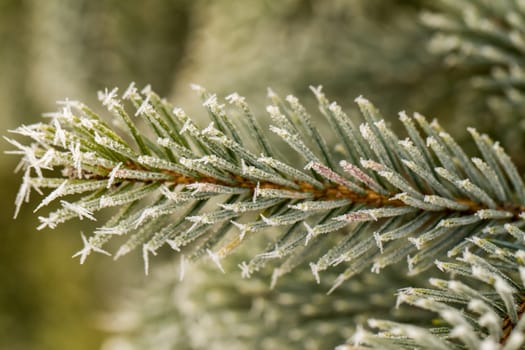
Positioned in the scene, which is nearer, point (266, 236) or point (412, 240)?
point (412, 240)

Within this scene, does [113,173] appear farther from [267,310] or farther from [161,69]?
[161,69]

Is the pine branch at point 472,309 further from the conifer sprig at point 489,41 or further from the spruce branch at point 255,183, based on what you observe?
the conifer sprig at point 489,41

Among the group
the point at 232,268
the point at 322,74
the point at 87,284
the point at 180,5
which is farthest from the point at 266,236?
the point at 87,284

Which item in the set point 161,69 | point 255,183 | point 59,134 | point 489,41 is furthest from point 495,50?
point 161,69

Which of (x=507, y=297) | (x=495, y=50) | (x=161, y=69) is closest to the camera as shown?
(x=507, y=297)

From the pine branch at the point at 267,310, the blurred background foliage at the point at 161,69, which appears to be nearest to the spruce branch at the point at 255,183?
the pine branch at the point at 267,310

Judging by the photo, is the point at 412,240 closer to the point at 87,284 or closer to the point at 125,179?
the point at 125,179

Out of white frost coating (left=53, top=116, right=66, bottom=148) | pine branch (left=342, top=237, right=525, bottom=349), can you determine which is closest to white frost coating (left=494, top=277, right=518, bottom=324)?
pine branch (left=342, top=237, right=525, bottom=349)

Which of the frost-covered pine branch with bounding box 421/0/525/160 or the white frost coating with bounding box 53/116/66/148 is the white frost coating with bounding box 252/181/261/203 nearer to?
the white frost coating with bounding box 53/116/66/148
